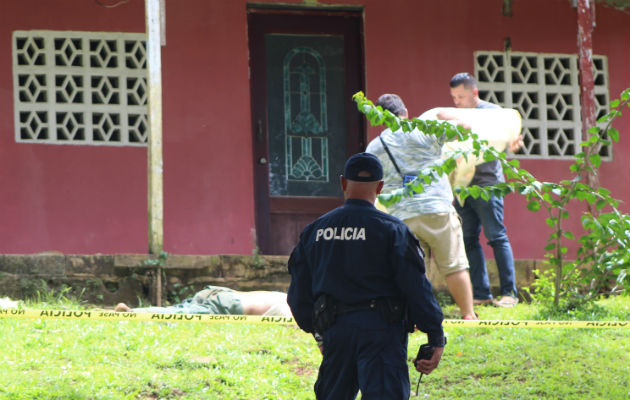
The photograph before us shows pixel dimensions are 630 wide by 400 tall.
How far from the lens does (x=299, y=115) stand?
1033 cm

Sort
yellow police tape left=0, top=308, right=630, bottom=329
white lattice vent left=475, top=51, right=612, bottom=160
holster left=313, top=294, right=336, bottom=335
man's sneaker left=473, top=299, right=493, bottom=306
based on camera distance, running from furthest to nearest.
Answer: white lattice vent left=475, top=51, right=612, bottom=160 → man's sneaker left=473, top=299, right=493, bottom=306 → yellow police tape left=0, top=308, right=630, bottom=329 → holster left=313, top=294, right=336, bottom=335

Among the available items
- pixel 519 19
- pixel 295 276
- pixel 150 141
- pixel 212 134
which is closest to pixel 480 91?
pixel 519 19

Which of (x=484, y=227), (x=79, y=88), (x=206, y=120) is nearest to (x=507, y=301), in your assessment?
(x=484, y=227)

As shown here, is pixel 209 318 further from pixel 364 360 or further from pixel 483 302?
pixel 364 360

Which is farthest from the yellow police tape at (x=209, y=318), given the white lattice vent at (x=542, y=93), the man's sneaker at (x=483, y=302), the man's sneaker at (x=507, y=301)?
the white lattice vent at (x=542, y=93)

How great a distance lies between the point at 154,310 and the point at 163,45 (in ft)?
9.96

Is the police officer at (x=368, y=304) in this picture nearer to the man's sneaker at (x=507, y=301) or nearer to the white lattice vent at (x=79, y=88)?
the man's sneaker at (x=507, y=301)

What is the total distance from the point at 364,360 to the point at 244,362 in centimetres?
226

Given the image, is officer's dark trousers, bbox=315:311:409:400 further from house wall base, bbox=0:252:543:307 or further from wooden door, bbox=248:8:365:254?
wooden door, bbox=248:8:365:254

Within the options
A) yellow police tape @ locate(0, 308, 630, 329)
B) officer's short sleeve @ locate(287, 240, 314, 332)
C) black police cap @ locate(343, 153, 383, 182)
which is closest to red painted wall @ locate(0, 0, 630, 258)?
yellow police tape @ locate(0, 308, 630, 329)

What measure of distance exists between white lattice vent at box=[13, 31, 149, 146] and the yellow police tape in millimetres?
3232

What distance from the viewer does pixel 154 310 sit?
287 inches

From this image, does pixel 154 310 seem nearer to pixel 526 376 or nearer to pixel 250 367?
pixel 250 367

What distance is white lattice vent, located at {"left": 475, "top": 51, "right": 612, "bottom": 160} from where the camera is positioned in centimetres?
1053
